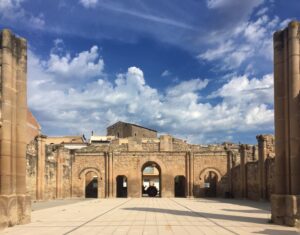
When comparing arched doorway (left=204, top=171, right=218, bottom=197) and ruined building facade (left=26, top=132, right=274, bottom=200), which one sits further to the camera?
arched doorway (left=204, top=171, right=218, bottom=197)

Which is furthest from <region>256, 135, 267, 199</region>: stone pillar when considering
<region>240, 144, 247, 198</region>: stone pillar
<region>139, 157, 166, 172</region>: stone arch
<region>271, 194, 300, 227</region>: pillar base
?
<region>271, 194, 300, 227</region>: pillar base

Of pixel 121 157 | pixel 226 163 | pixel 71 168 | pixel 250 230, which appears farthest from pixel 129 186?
pixel 250 230

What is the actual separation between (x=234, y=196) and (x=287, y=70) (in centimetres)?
2498

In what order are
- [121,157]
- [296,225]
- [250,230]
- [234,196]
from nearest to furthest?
[250,230] → [296,225] → [234,196] → [121,157]

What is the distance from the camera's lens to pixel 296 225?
12266mm

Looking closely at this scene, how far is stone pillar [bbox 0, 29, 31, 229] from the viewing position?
12695 mm

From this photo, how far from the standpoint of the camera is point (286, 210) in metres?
12.8

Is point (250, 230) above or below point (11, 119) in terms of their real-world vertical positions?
below

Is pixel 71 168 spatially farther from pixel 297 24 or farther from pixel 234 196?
pixel 297 24

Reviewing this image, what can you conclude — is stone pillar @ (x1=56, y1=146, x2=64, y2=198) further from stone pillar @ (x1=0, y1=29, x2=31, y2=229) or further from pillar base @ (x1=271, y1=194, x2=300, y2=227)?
pillar base @ (x1=271, y1=194, x2=300, y2=227)

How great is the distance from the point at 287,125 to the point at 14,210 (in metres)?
8.24

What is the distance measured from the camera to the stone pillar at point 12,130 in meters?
12.7

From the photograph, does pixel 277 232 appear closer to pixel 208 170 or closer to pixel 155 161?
→ pixel 208 170

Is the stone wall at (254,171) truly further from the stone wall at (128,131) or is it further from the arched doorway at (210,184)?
the stone wall at (128,131)
